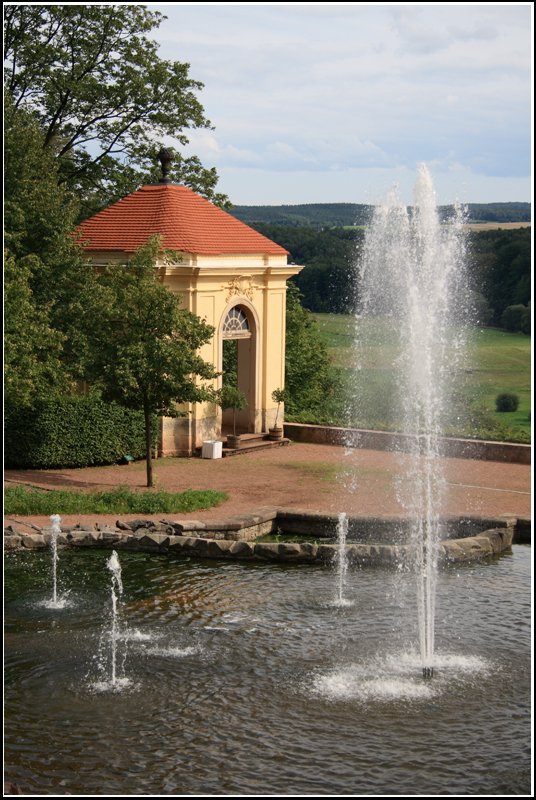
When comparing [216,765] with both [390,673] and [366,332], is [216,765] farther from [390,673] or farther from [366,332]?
[366,332]

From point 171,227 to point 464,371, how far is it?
153 feet

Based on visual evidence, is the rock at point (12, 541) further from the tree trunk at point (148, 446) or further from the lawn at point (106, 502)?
the tree trunk at point (148, 446)

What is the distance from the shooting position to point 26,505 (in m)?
21.3

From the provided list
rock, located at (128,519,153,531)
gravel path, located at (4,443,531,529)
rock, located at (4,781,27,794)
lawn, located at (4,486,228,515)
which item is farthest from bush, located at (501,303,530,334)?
rock, located at (4,781,27,794)

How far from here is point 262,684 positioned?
13125 mm

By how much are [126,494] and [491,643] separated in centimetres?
919

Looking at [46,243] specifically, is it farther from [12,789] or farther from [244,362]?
[12,789]

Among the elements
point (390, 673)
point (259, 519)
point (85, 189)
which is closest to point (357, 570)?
point (259, 519)

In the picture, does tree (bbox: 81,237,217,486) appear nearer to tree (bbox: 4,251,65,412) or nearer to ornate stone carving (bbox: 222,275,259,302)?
tree (bbox: 4,251,65,412)

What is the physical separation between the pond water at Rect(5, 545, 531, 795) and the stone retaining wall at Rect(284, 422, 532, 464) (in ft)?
33.4

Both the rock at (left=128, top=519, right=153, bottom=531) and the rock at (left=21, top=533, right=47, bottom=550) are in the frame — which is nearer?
the rock at (left=21, top=533, right=47, bottom=550)

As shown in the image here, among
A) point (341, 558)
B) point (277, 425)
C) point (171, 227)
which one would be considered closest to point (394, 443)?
point (277, 425)

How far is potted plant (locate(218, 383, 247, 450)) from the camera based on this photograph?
26.7 metres

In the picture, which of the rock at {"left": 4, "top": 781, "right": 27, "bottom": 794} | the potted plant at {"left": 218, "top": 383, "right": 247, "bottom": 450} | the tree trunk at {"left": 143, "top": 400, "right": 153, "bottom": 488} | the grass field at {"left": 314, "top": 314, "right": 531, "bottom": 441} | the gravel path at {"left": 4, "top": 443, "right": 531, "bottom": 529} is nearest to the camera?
the rock at {"left": 4, "top": 781, "right": 27, "bottom": 794}
